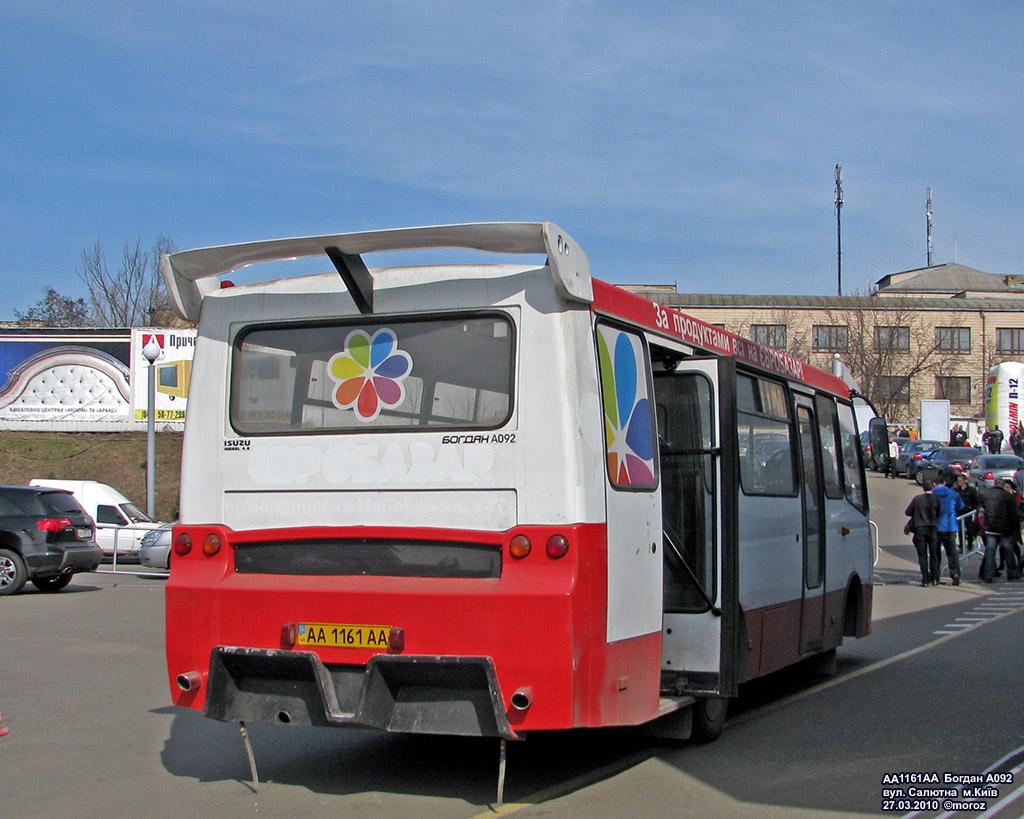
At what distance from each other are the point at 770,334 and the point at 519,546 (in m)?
72.7

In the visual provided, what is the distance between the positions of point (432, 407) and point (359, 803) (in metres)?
2.17

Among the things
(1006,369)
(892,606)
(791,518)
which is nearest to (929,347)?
(1006,369)

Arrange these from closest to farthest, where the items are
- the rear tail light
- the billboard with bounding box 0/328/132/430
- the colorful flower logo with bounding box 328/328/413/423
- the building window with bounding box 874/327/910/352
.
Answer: the colorful flower logo with bounding box 328/328/413/423
the rear tail light
the billboard with bounding box 0/328/132/430
the building window with bounding box 874/327/910/352

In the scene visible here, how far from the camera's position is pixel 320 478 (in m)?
7.07

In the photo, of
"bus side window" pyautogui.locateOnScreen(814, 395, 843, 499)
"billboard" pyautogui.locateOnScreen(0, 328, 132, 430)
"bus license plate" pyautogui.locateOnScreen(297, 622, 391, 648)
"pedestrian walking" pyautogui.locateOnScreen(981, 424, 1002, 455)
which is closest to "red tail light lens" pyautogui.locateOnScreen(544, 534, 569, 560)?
"bus license plate" pyautogui.locateOnScreen(297, 622, 391, 648)

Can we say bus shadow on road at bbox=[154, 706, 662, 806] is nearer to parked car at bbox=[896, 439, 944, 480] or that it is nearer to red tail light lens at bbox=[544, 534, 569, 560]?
red tail light lens at bbox=[544, 534, 569, 560]

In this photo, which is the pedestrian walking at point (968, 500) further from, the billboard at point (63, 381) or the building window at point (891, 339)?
the building window at point (891, 339)

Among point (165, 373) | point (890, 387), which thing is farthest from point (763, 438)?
point (890, 387)

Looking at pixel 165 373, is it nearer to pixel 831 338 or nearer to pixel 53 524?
pixel 53 524

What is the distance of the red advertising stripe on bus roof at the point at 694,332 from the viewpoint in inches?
284

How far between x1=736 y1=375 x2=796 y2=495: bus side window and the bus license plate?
308 centimetres

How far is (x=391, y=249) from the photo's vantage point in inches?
278

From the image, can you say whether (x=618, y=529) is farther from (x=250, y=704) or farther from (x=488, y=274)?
(x=250, y=704)

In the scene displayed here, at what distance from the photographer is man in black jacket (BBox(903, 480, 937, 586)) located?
21.5m
